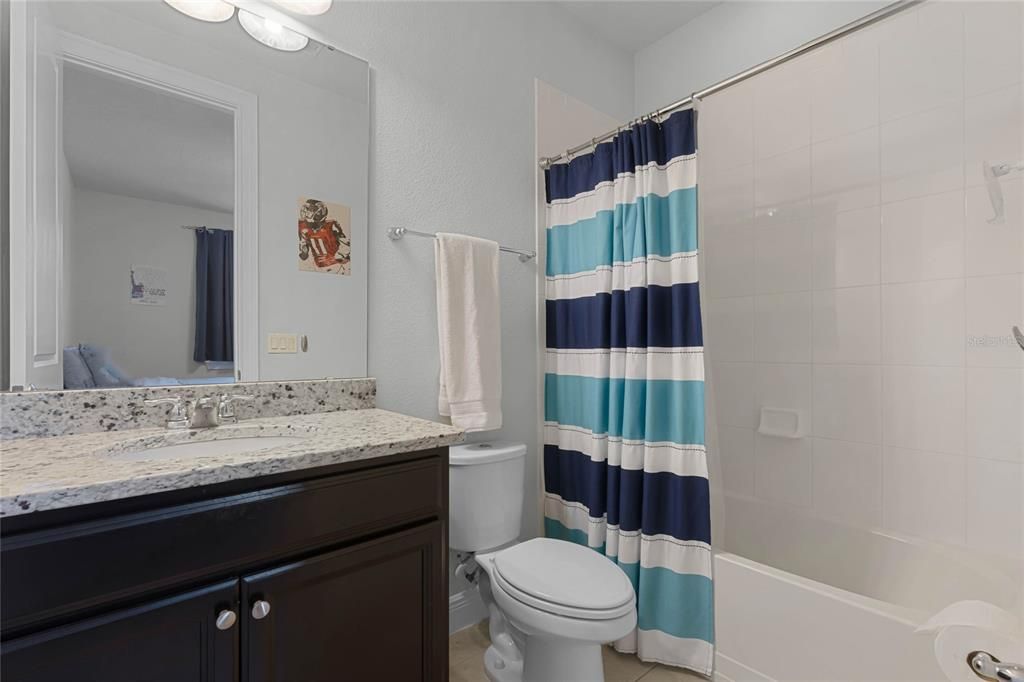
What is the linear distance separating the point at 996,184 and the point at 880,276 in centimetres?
42

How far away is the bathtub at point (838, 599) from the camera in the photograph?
4.18 feet

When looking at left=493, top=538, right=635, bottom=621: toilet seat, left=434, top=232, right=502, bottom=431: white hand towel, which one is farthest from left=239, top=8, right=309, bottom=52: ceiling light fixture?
left=493, top=538, right=635, bottom=621: toilet seat

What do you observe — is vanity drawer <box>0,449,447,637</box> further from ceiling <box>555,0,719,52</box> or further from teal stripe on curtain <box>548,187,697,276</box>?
ceiling <box>555,0,719,52</box>

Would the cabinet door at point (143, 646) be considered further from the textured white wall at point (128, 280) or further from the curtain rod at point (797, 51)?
the curtain rod at point (797, 51)

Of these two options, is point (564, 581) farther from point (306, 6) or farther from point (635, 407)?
point (306, 6)

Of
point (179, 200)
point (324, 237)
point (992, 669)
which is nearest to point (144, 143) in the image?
point (179, 200)

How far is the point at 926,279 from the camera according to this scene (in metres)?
1.74

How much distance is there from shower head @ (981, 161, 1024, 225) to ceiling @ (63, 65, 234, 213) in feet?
7.85

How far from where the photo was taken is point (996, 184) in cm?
157

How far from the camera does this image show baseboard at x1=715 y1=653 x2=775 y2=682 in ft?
4.91

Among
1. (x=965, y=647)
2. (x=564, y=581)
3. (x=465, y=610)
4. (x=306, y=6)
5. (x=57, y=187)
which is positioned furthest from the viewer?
(x=465, y=610)

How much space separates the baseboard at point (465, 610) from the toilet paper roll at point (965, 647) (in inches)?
57.9

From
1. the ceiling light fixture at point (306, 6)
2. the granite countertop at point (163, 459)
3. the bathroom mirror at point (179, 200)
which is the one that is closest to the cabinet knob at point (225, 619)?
the granite countertop at point (163, 459)

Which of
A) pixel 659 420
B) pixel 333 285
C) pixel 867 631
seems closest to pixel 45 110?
pixel 333 285
